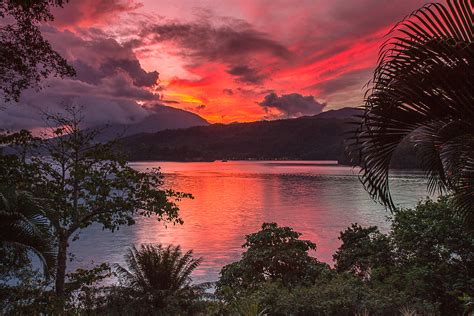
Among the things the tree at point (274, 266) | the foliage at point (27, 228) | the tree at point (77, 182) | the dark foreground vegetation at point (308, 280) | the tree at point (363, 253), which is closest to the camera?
the foliage at point (27, 228)

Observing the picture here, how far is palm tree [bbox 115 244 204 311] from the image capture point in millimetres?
16312

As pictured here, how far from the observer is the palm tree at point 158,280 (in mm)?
16312

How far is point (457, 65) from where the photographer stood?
323 cm

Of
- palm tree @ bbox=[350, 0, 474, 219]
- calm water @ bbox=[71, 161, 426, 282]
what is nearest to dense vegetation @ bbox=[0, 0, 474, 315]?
palm tree @ bbox=[350, 0, 474, 219]

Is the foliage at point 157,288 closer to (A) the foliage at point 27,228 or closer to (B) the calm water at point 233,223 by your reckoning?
(B) the calm water at point 233,223

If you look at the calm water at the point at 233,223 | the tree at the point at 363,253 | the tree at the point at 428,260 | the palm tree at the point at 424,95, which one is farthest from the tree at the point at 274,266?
the palm tree at the point at 424,95

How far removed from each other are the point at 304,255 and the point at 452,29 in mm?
14007

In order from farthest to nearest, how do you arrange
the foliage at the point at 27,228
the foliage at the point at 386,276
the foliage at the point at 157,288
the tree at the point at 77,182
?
the foliage at the point at 157,288 < the tree at the point at 77,182 < the foliage at the point at 386,276 < the foliage at the point at 27,228

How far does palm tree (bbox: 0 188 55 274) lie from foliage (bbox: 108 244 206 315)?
7736 millimetres

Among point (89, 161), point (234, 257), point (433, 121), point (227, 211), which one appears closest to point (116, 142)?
point (89, 161)

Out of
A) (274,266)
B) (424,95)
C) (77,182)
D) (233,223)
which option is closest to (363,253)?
(274,266)

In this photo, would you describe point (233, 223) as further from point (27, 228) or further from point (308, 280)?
point (27, 228)

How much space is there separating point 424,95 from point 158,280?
1614 cm

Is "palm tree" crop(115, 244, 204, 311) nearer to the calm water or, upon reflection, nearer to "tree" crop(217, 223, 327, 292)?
"tree" crop(217, 223, 327, 292)
